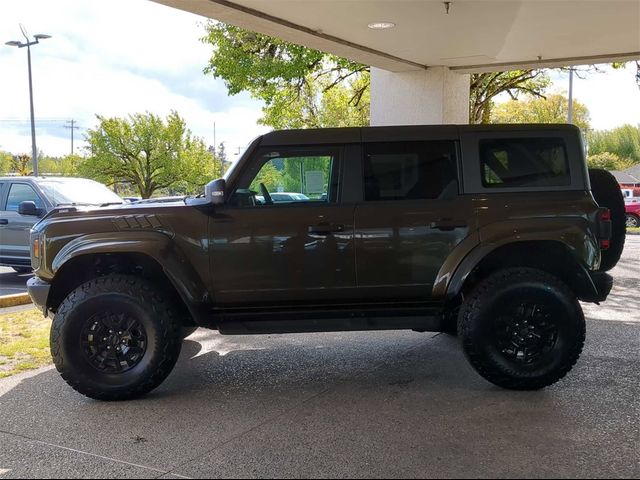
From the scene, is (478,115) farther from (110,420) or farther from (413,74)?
(110,420)

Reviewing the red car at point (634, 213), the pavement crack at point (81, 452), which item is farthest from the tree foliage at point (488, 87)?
the pavement crack at point (81, 452)

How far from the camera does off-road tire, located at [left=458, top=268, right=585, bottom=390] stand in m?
4.47

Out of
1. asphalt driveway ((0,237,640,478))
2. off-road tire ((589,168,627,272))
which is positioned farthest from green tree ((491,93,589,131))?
asphalt driveway ((0,237,640,478))

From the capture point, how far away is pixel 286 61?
14633 millimetres

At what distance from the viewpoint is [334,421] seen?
13.3 ft

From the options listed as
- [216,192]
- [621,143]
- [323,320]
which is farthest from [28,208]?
[621,143]

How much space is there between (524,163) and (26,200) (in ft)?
27.8

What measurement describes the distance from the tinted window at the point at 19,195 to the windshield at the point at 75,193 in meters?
0.27

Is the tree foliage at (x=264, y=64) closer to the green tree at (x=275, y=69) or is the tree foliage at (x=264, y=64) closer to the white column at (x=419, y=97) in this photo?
the green tree at (x=275, y=69)

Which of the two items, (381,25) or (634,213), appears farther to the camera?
(634,213)

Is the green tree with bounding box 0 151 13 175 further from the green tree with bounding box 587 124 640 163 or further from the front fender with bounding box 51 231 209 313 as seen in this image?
the front fender with bounding box 51 231 209 313

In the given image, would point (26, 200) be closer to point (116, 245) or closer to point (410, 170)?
point (116, 245)

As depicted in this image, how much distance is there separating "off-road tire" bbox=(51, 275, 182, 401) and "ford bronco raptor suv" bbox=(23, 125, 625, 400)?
0.01 meters

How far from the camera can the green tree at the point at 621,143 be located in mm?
66375
